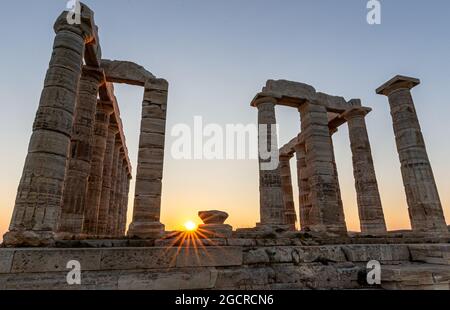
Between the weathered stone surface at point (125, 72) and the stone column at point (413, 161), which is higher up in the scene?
the weathered stone surface at point (125, 72)

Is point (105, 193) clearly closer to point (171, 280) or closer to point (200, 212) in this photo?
point (200, 212)

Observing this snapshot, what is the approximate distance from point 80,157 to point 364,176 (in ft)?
53.3

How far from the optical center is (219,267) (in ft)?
20.6

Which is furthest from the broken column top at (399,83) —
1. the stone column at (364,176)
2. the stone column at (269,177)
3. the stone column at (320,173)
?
the stone column at (269,177)

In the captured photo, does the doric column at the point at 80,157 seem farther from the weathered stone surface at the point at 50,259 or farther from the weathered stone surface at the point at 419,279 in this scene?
the weathered stone surface at the point at 419,279

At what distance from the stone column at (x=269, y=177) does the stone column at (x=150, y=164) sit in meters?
5.53

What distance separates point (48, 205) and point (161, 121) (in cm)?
611

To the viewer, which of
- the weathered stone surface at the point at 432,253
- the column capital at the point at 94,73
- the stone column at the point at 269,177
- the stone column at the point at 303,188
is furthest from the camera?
the stone column at the point at 303,188

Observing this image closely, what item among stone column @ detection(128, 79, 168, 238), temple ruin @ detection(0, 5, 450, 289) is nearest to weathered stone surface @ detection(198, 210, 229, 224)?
temple ruin @ detection(0, 5, 450, 289)

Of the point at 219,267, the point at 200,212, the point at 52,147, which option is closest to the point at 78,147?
the point at 52,147

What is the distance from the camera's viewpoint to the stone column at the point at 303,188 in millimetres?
19594

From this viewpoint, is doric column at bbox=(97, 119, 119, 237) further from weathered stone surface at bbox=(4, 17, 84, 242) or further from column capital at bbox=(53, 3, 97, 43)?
weathered stone surface at bbox=(4, 17, 84, 242)

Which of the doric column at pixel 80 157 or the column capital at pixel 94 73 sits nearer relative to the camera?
the doric column at pixel 80 157

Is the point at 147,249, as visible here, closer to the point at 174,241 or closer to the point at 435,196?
the point at 174,241
